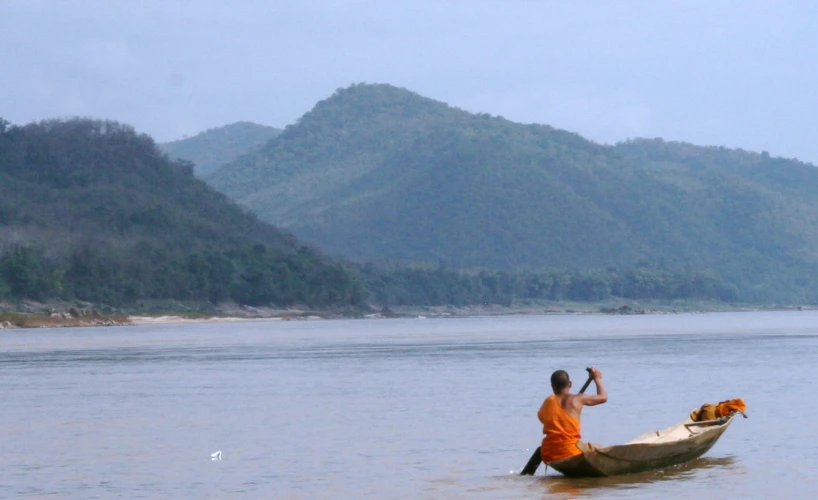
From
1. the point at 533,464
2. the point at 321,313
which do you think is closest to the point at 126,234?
the point at 321,313

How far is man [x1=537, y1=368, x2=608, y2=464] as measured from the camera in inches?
738

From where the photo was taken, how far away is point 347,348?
2475 inches

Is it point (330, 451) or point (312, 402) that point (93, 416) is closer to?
point (312, 402)

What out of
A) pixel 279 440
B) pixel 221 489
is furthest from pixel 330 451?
pixel 221 489

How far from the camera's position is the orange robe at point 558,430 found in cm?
1873

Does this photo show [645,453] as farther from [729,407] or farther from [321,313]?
→ [321,313]

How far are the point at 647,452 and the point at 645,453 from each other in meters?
0.04

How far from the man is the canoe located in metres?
0.14

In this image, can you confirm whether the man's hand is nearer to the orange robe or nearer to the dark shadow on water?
the orange robe

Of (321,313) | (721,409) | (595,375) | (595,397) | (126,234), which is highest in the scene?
(126,234)

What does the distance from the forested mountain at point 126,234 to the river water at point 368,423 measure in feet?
193

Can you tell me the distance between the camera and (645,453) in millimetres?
19406

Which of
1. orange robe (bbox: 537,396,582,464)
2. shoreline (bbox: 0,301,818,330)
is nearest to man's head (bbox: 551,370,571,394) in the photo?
orange robe (bbox: 537,396,582,464)

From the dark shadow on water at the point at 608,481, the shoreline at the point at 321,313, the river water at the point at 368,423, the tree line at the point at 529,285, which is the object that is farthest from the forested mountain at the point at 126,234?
the dark shadow on water at the point at 608,481
